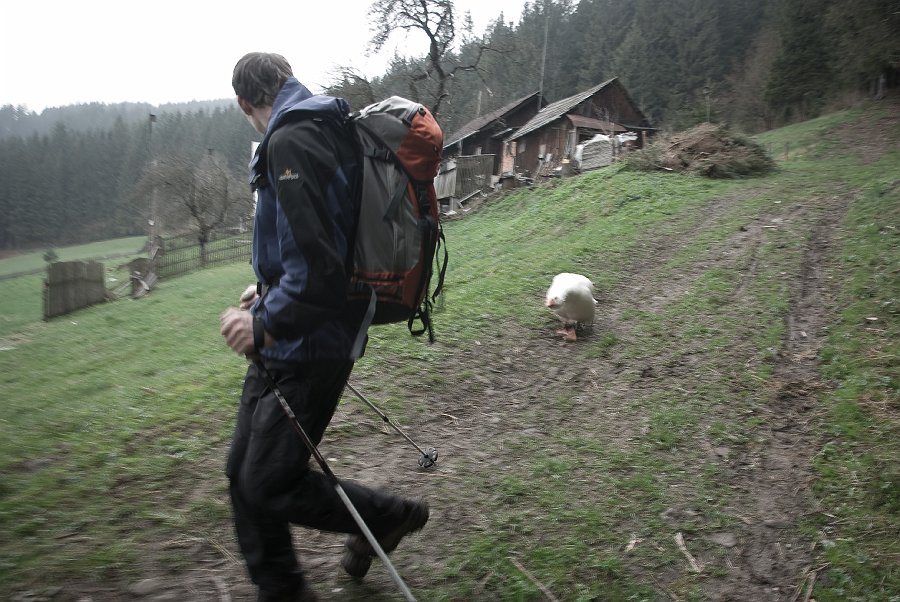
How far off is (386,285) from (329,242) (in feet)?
1.01

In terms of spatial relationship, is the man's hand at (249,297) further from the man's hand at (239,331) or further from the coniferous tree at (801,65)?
the coniferous tree at (801,65)

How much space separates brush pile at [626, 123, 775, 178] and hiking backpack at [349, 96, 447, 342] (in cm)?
1641

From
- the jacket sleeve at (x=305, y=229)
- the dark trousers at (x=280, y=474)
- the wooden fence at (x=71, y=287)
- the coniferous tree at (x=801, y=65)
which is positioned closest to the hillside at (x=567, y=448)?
the dark trousers at (x=280, y=474)

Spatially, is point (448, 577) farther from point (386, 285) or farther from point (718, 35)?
point (718, 35)


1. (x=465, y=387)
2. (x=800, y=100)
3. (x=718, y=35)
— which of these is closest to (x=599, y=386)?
(x=465, y=387)

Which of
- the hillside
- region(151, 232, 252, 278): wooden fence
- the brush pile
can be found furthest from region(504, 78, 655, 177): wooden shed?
the hillside

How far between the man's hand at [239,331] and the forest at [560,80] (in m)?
26.8

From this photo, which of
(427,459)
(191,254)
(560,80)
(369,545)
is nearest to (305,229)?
(369,545)

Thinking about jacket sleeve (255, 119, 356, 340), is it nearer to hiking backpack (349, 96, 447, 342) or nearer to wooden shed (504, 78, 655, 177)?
hiking backpack (349, 96, 447, 342)

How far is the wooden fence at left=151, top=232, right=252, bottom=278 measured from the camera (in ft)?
106

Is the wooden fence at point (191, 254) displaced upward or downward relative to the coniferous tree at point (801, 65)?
downward

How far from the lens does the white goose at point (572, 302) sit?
659 centimetres

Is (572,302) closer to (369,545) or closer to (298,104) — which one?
(369,545)

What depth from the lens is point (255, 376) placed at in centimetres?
223
